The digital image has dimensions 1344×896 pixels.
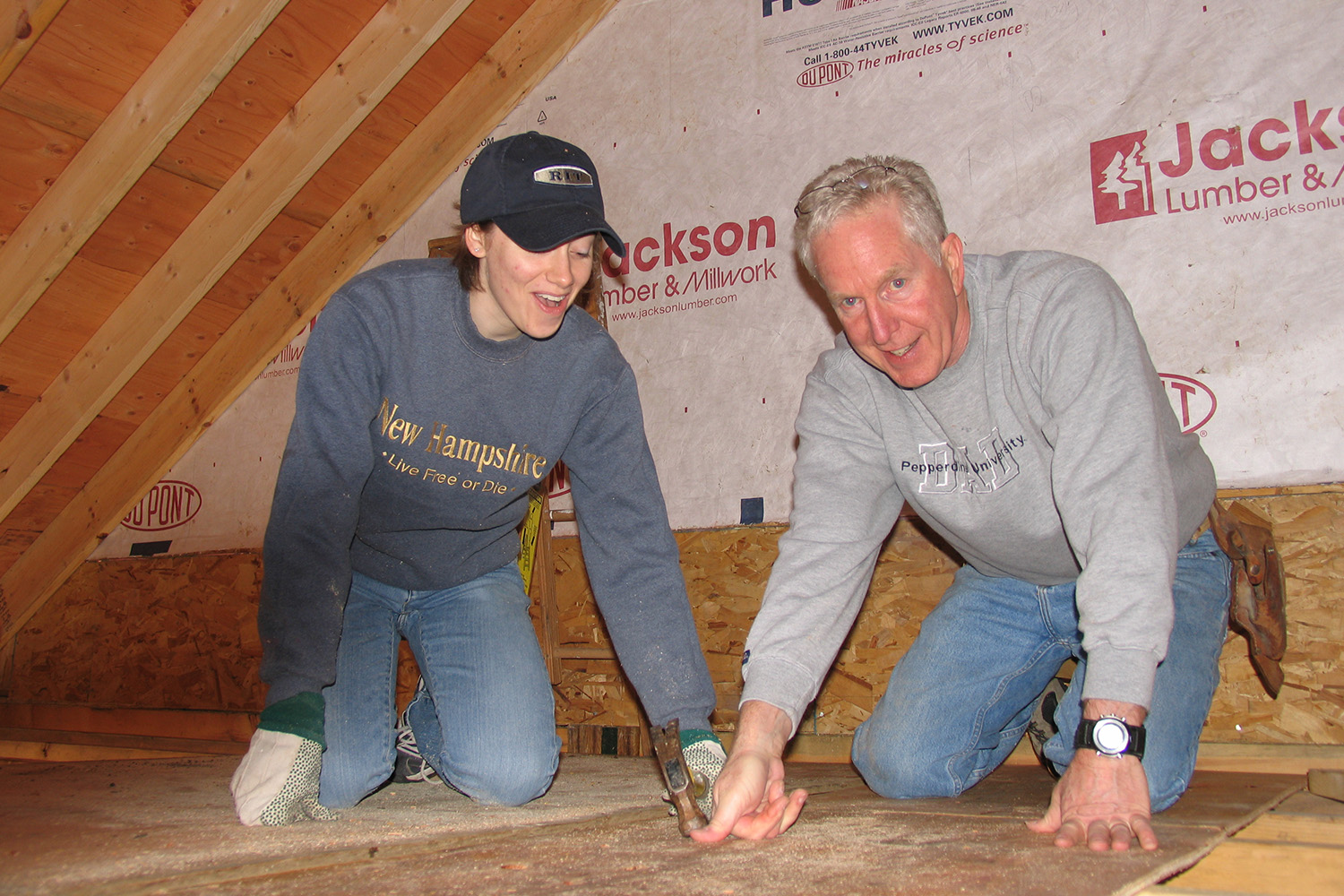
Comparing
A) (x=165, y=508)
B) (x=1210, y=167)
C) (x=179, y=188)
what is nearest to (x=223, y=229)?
(x=179, y=188)

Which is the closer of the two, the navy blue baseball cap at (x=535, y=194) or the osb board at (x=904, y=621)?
the navy blue baseball cap at (x=535, y=194)

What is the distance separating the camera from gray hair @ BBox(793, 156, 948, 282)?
142cm

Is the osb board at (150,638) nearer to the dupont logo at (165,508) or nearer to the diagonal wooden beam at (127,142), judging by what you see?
the dupont logo at (165,508)

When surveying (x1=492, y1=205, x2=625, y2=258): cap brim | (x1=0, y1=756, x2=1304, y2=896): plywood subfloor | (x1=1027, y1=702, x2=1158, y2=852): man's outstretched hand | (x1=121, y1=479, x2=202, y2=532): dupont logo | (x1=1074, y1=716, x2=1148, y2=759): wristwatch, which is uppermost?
(x1=492, y1=205, x2=625, y2=258): cap brim

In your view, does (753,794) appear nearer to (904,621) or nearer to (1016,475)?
(1016,475)

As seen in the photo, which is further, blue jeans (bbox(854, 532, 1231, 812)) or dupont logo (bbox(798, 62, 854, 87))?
dupont logo (bbox(798, 62, 854, 87))

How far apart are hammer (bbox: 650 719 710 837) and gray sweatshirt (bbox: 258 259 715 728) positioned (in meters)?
0.37

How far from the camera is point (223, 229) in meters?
3.03

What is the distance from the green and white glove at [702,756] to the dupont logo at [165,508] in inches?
121

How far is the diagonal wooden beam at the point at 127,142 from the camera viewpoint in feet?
8.14

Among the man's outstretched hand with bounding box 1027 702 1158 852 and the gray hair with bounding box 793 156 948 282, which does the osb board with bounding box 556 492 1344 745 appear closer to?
the gray hair with bounding box 793 156 948 282

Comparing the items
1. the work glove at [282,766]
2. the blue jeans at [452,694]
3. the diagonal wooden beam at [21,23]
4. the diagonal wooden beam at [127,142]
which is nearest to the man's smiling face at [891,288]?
the blue jeans at [452,694]

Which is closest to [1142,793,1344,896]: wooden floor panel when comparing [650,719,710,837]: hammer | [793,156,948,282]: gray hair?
[650,719,710,837]: hammer

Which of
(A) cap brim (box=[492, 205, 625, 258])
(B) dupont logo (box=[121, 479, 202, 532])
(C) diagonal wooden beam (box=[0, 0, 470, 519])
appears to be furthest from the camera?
(B) dupont logo (box=[121, 479, 202, 532])
